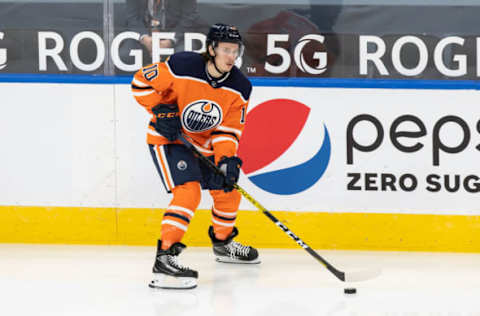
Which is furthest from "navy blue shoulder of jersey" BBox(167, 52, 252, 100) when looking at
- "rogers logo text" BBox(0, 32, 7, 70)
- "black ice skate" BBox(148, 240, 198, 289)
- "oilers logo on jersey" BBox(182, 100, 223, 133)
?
"rogers logo text" BBox(0, 32, 7, 70)

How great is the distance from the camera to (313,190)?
144 inches

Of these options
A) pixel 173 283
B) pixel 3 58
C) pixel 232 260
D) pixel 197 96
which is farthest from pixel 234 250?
pixel 3 58

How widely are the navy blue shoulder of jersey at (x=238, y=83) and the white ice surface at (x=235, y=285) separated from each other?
854 millimetres

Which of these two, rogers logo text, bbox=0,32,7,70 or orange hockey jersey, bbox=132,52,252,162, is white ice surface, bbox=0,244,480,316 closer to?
orange hockey jersey, bbox=132,52,252,162

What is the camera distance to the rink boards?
3596 mm

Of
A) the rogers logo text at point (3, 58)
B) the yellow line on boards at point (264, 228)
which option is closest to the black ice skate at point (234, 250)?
the yellow line on boards at point (264, 228)

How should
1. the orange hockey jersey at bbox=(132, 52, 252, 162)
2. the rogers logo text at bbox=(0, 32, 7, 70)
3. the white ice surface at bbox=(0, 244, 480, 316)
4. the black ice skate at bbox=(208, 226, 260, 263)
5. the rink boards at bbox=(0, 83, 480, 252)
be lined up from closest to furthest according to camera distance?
the white ice surface at bbox=(0, 244, 480, 316) < the orange hockey jersey at bbox=(132, 52, 252, 162) < the black ice skate at bbox=(208, 226, 260, 263) < the rink boards at bbox=(0, 83, 480, 252) < the rogers logo text at bbox=(0, 32, 7, 70)

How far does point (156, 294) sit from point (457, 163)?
1763 millimetres

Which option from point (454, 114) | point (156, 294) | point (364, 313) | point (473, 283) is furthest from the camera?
point (454, 114)

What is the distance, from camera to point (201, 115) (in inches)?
121

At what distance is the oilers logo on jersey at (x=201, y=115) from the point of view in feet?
9.95

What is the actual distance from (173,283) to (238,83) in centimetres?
93

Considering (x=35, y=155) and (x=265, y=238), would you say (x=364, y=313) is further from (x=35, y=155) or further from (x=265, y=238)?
(x=35, y=155)

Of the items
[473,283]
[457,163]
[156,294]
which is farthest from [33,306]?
[457,163]
